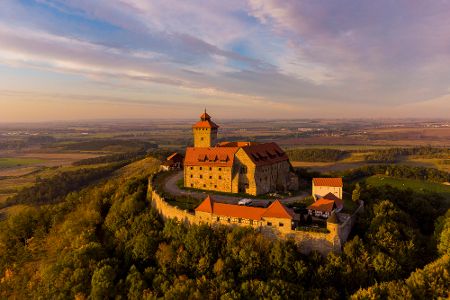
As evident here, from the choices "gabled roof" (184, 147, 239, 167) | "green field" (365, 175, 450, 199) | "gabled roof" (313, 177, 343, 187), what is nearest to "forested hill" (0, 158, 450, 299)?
"gabled roof" (313, 177, 343, 187)

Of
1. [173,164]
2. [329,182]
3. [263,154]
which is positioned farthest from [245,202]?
[173,164]

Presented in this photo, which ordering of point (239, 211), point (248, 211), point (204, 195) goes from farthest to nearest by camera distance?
point (204, 195) < point (239, 211) < point (248, 211)

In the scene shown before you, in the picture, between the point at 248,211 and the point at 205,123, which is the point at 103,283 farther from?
the point at 205,123

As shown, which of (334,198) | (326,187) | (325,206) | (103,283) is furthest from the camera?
(326,187)

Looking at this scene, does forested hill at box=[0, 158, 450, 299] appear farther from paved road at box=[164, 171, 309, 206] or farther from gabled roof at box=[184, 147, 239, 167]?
gabled roof at box=[184, 147, 239, 167]

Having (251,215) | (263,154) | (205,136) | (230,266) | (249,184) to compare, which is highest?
(205,136)

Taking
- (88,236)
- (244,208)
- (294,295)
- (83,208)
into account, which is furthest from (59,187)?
(294,295)

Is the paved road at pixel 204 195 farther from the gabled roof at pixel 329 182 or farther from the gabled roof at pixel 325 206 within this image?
the gabled roof at pixel 325 206

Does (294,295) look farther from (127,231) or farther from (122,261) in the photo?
(127,231)
